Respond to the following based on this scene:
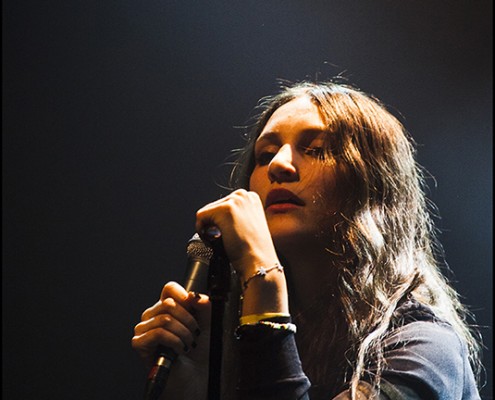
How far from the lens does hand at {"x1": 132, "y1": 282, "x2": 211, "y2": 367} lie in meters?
1.05

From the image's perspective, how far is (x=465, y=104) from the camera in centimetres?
218

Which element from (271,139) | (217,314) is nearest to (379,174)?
(271,139)

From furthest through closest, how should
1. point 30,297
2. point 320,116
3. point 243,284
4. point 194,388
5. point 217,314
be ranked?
point 30,297 < point 320,116 < point 194,388 < point 243,284 < point 217,314

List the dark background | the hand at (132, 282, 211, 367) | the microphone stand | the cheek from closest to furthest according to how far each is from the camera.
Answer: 1. the microphone stand
2. the hand at (132, 282, 211, 367)
3. the cheek
4. the dark background

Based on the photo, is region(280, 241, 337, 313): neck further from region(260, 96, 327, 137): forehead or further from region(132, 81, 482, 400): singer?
region(260, 96, 327, 137): forehead

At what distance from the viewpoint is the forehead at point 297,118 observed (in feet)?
4.53

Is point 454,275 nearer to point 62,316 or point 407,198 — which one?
point 407,198

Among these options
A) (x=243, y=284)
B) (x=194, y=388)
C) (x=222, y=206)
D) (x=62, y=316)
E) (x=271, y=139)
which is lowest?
(x=194, y=388)

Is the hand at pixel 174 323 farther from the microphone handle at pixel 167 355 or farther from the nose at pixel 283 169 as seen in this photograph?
the nose at pixel 283 169

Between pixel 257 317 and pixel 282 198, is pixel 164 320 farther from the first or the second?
pixel 282 198

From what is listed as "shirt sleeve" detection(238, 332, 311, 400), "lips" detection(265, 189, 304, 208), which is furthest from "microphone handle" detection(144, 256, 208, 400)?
"lips" detection(265, 189, 304, 208)

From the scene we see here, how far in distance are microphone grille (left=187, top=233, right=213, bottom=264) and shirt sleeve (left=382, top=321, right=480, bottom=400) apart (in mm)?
375

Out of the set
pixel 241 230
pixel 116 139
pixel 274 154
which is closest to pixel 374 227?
pixel 274 154

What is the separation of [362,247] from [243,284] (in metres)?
0.35
